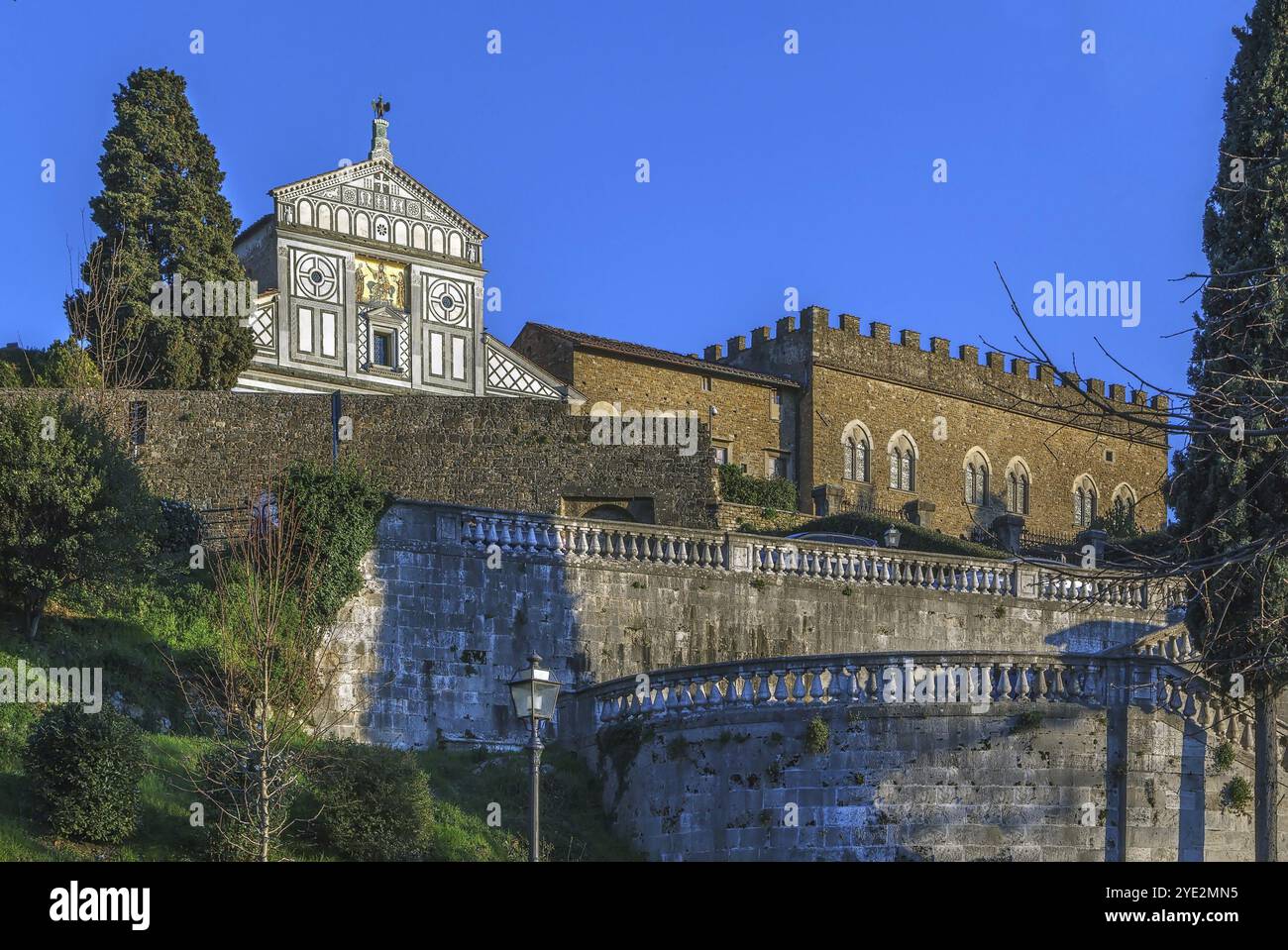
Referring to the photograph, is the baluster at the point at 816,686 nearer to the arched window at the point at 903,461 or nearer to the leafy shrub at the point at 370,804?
the leafy shrub at the point at 370,804

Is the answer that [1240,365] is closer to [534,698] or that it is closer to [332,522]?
[534,698]

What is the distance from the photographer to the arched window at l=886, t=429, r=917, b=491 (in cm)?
6625

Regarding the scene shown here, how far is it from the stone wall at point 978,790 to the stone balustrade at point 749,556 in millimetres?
5645

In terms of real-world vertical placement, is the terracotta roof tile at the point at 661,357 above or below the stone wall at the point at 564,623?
above

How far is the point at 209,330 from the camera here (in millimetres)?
47031

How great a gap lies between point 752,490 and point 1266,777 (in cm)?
2851

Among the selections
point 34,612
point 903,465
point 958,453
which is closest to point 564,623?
point 34,612

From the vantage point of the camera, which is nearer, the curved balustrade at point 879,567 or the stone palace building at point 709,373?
the curved balustrade at point 879,567

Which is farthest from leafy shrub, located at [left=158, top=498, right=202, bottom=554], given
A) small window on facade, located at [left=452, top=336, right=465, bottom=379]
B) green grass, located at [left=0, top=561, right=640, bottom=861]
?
small window on facade, located at [left=452, top=336, right=465, bottom=379]

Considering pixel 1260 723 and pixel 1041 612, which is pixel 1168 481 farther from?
pixel 1041 612

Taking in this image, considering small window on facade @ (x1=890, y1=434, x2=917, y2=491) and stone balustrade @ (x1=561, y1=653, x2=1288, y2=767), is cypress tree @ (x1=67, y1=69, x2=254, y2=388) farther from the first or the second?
small window on facade @ (x1=890, y1=434, x2=917, y2=491)

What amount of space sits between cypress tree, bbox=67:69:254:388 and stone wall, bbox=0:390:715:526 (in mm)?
5535

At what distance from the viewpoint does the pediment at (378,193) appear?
57.8m

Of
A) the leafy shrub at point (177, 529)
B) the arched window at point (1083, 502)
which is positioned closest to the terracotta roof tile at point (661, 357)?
the arched window at point (1083, 502)
